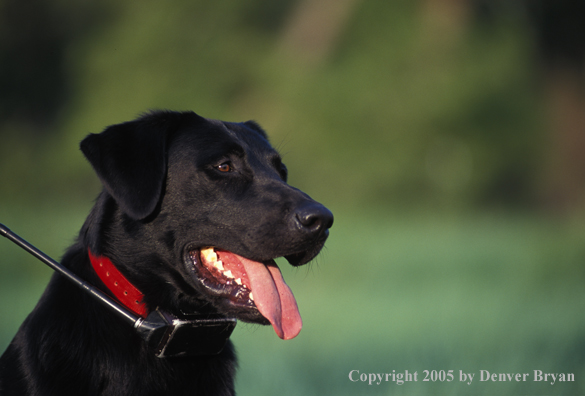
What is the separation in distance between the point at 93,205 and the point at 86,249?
0.90 ft

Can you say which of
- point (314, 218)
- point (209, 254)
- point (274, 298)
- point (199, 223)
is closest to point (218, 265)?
point (209, 254)

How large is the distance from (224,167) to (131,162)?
40 cm

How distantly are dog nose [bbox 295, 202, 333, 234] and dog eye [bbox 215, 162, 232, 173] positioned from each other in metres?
0.47

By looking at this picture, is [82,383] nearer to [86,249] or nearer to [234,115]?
[86,249]

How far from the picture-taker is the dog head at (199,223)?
2.18 meters

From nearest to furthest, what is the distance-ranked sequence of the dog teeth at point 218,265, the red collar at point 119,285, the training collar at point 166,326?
the training collar at point 166,326 < the red collar at point 119,285 < the dog teeth at point 218,265

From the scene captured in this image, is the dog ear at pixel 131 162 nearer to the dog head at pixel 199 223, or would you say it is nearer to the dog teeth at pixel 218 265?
the dog head at pixel 199 223

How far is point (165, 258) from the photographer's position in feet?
7.69

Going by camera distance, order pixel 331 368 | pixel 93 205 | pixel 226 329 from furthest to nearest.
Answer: pixel 331 368 → pixel 93 205 → pixel 226 329

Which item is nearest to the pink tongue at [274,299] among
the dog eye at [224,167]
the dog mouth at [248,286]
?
the dog mouth at [248,286]

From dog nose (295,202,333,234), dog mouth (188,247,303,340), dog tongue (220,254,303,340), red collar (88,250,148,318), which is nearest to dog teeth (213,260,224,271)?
dog mouth (188,247,303,340)

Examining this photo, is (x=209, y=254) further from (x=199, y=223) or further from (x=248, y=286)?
(x=248, y=286)

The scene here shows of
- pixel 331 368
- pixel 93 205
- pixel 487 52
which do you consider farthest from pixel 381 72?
pixel 93 205

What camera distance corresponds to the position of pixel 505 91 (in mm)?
16844
